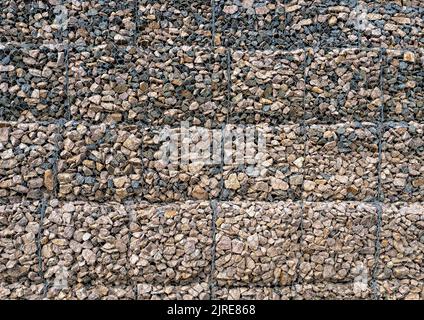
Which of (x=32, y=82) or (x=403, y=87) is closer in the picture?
(x=32, y=82)

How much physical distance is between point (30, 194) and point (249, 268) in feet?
6.29

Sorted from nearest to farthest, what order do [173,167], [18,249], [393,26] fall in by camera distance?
[18,249]
[173,167]
[393,26]

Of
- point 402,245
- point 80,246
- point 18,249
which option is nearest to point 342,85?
point 402,245

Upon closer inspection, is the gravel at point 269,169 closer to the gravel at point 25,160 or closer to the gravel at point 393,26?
the gravel at point 393,26

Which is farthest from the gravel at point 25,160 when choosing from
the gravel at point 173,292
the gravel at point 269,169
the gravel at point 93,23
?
the gravel at point 269,169

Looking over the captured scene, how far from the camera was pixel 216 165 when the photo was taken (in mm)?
3148

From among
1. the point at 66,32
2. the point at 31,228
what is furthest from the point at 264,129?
the point at 31,228

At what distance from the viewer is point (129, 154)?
3.11 meters

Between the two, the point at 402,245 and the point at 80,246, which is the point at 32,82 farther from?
the point at 402,245

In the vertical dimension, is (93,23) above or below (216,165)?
above

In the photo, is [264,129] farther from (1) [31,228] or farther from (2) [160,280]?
(1) [31,228]

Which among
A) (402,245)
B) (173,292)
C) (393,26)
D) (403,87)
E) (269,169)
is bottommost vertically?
(173,292)

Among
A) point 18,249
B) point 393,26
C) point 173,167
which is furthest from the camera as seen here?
point 393,26

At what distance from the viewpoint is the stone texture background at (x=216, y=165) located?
3070 millimetres
